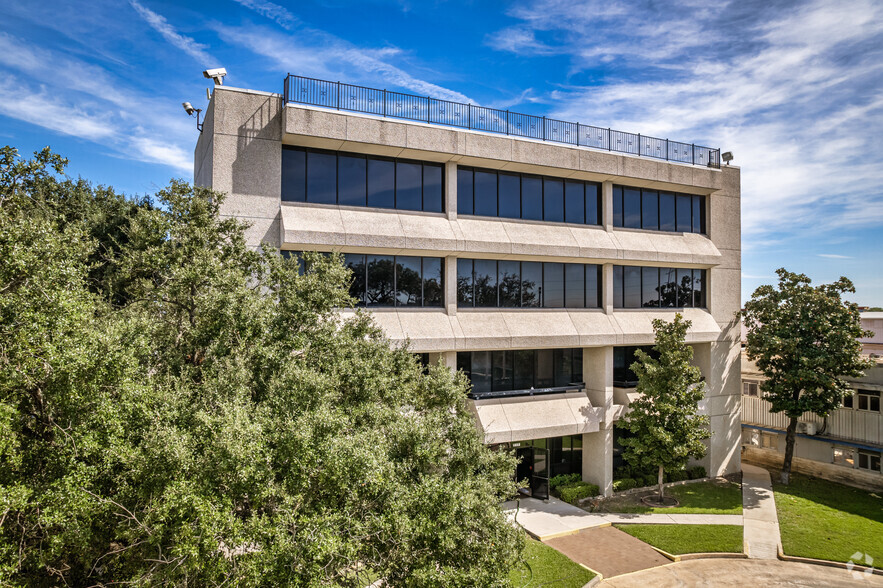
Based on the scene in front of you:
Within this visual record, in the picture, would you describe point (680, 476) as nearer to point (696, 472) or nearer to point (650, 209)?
point (696, 472)

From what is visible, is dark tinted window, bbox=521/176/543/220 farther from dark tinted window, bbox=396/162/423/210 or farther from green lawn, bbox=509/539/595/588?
green lawn, bbox=509/539/595/588

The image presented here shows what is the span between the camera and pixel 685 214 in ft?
92.6

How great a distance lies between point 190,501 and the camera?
26.2 feet

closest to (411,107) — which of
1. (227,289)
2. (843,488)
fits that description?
(227,289)

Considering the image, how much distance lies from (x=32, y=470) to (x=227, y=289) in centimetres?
471

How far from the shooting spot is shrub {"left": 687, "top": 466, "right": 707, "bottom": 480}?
87.7ft

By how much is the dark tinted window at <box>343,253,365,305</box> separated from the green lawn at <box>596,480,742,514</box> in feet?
44.3

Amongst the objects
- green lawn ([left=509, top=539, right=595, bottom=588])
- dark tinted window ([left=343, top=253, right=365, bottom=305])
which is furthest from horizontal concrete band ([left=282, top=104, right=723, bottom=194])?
green lawn ([left=509, top=539, right=595, bottom=588])

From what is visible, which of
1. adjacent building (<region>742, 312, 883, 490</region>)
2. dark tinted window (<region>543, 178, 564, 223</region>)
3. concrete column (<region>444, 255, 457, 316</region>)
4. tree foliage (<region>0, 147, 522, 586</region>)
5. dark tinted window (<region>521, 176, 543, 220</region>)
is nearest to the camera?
tree foliage (<region>0, 147, 522, 586</region>)

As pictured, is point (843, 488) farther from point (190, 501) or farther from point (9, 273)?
point (9, 273)

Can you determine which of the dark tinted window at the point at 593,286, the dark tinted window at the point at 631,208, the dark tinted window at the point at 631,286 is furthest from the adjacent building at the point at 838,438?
the dark tinted window at the point at 631,208

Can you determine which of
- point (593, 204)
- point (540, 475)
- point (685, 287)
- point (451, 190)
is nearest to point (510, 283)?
point (451, 190)

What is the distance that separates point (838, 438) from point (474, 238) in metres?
21.8

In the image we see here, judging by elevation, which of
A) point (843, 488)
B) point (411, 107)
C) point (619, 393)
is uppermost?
point (411, 107)
